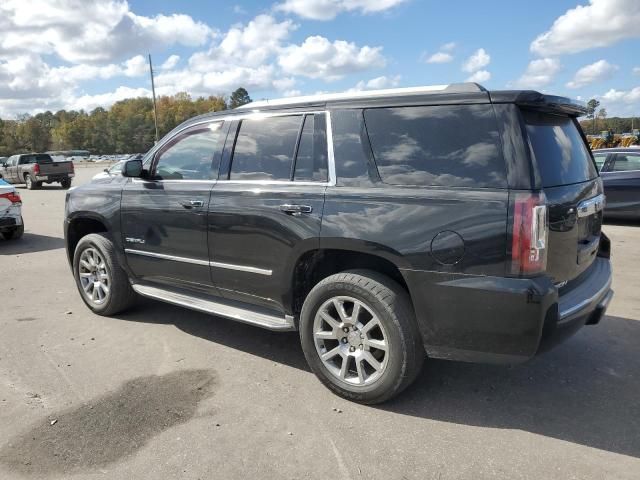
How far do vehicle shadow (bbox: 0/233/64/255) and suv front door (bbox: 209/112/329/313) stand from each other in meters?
6.59

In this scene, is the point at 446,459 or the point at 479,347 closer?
the point at 446,459

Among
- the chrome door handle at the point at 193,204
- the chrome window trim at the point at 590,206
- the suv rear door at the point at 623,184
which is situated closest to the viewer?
the chrome window trim at the point at 590,206

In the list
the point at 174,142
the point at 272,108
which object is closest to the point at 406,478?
the point at 272,108

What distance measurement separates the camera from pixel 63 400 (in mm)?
3545

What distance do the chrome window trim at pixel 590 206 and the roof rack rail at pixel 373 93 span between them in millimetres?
970

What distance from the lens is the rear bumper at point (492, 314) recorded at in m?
2.82

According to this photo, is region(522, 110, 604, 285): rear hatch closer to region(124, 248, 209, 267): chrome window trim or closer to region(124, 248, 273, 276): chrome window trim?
region(124, 248, 273, 276): chrome window trim

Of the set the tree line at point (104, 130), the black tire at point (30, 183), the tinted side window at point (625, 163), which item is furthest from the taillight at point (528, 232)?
the tree line at point (104, 130)

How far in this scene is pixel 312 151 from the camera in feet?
12.0

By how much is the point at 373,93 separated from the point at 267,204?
1047 mm

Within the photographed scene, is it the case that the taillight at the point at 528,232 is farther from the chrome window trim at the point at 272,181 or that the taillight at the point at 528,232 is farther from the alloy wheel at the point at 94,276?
the alloy wheel at the point at 94,276

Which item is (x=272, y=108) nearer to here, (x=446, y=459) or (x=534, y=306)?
(x=534, y=306)

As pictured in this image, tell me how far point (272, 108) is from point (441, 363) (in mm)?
2342

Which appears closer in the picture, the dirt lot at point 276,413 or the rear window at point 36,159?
the dirt lot at point 276,413
